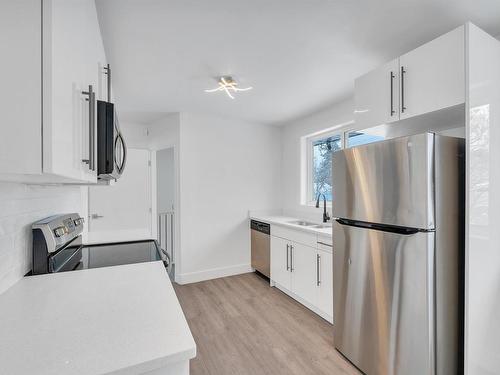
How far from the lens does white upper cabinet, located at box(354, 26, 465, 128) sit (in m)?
1.40

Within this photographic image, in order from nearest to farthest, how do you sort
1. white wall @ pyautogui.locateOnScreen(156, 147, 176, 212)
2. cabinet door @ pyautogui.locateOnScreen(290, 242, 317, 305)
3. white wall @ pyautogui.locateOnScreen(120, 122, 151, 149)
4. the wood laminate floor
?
the wood laminate floor < cabinet door @ pyautogui.locateOnScreen(290, 242, 317, 305) < white wall @ pyautogui.locateOnScreen(120, 122, 151, 149) < white wall @ pyautogui.locateOnScreen(156, 147, 176, 212)

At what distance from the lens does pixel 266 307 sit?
2838mm

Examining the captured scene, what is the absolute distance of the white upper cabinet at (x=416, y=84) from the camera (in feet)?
4.60

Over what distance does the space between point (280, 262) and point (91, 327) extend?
105 inches

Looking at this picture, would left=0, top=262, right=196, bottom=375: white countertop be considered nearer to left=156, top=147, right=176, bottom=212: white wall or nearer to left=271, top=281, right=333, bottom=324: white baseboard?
left=271, top=281, right=333, bottom=324: white baseboard

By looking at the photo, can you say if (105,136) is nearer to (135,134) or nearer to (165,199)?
(135,134)

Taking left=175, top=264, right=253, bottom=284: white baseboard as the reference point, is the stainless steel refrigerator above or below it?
above

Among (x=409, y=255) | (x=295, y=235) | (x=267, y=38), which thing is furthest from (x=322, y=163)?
(x=409, y=255)

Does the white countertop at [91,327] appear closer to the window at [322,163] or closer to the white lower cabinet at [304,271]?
the white lower cabinet at [304,271]

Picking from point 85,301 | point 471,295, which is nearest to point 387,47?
point 471,295

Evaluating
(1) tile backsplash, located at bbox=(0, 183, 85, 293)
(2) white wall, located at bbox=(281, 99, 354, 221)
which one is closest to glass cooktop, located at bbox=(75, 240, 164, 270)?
(1) tile backsplash, located at bbox=(0, 183, 85, 293)

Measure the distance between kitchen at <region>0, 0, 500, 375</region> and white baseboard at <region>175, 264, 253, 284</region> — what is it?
0.87ft

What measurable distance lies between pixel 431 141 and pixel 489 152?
1.27 ft

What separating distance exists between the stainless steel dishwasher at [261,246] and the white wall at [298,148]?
1.96ft
